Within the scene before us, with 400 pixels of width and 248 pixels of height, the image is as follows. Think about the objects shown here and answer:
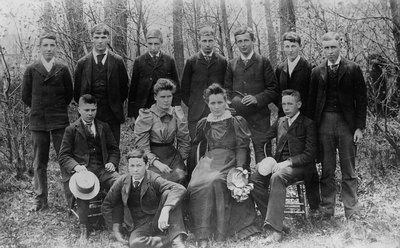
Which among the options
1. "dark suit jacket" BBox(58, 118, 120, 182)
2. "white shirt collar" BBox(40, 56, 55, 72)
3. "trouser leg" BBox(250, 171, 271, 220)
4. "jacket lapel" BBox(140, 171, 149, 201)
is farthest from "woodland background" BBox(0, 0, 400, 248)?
"white shirt collar" BBox(40, 56, 55, 72)

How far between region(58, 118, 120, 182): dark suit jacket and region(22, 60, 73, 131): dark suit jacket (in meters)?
0.47

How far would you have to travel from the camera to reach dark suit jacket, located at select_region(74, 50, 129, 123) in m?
5.29

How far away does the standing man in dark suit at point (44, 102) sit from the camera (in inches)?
208

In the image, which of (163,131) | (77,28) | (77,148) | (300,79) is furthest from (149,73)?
(77,28)

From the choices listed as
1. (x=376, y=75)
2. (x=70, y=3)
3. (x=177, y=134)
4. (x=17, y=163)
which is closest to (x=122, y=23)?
(x=70, y=3)

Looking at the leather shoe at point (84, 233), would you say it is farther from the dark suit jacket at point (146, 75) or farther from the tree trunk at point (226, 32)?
the tree trunk at point (226, 32)

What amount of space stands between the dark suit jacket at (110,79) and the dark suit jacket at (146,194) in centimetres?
120

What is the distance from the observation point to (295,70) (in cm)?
505

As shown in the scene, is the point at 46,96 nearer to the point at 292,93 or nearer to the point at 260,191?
the point at 260,191

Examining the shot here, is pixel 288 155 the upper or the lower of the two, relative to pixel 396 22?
lower

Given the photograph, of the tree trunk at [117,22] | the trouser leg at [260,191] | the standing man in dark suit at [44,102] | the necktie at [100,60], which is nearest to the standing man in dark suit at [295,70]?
the trouser leg at [260,191]

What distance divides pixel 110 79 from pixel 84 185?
1.40m

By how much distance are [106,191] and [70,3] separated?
494cm

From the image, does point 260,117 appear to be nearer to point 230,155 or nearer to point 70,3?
point 230,155
